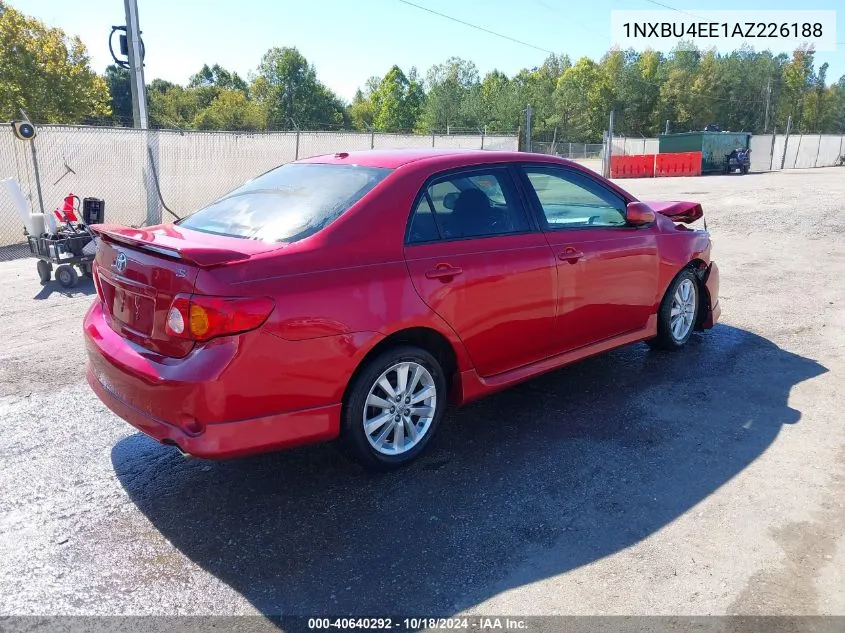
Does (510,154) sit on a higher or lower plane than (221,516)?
higher

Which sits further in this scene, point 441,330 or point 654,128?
point 654,128

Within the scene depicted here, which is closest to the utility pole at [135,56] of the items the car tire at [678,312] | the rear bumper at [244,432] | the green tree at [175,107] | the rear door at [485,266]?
the rear door at [485,266]

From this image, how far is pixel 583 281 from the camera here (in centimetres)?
433

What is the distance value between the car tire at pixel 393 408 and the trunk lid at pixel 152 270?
81 centimetres

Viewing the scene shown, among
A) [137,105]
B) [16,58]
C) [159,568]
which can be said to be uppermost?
[16,58]

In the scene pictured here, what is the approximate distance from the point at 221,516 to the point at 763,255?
930 cm

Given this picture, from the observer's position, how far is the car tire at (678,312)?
5.23 meters

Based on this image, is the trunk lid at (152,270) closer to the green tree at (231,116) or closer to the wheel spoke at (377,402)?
the wheel spoke at (377,402)

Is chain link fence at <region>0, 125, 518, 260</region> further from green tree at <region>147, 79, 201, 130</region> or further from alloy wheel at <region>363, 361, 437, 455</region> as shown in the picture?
green tree at <region>147, 79, 201, 130</region>

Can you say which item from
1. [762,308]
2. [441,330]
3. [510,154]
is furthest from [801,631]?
[762,308]

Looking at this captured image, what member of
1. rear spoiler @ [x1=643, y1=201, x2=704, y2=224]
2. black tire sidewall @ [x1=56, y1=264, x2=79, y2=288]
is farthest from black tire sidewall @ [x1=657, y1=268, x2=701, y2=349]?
black tire sidewall @ [x1=56, y1=264, x2=79, y2=288]

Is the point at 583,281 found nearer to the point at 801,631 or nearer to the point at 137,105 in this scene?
the point at 801,631

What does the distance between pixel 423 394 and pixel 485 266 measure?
2.67 ft

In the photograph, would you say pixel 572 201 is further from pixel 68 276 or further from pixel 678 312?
pixel 68 276
